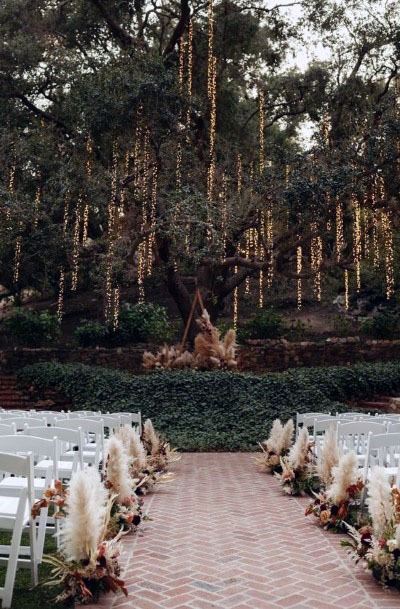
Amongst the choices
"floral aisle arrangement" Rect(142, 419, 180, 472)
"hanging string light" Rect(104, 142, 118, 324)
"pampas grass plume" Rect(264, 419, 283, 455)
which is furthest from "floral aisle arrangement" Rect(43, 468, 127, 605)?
"hanging string light" Rect(104, 142, 118, 324)

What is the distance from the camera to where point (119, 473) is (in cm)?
468

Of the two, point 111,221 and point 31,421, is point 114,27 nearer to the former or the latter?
point 111,221

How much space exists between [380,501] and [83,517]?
1.64 m

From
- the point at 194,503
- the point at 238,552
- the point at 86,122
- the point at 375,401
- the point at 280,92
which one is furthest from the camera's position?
the point at 280,92

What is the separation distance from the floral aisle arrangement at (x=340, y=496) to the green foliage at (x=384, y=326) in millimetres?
11747

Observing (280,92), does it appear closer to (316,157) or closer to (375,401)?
(316,157)

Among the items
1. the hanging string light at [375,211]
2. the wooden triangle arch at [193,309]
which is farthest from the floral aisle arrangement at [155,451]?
the hanging string light at [375,211]

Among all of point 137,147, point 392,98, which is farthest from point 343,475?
point 392,98

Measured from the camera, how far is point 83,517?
10.8 feet

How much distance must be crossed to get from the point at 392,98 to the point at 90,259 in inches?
271

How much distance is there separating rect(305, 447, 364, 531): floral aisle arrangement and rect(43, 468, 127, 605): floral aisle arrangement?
4.91 feet

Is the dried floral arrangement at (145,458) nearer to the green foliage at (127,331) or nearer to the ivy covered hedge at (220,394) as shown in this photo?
the ivy covered hedge at (220,394)

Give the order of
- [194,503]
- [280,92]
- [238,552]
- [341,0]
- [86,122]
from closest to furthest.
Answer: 1. [238,552]
2. [194,503]
3. [86,122]
4. [341,0]
5. [280,92]

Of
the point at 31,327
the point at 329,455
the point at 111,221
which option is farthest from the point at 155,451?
the point at 31,327
